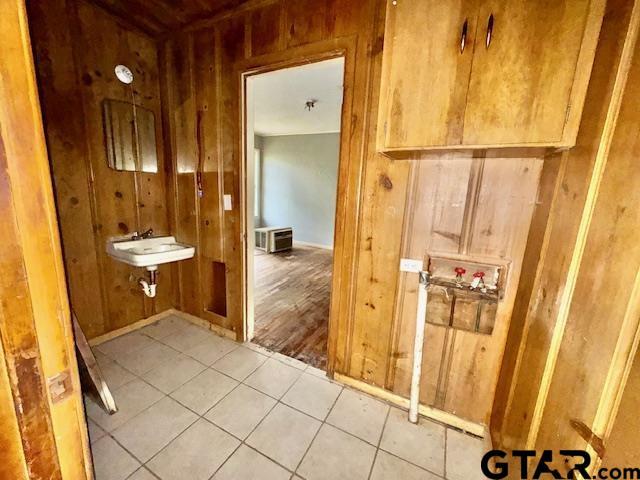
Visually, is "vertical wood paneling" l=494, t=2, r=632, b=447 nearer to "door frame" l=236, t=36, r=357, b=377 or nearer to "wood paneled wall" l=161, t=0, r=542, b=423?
"wood paneled wall" l=161, t=0, r=542, b=423

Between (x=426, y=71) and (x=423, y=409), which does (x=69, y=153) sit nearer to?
(x=426, y=71)

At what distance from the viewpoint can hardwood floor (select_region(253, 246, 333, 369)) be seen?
232 cm

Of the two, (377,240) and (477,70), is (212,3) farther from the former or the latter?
(377,240)

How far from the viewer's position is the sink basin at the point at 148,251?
1.92 metres

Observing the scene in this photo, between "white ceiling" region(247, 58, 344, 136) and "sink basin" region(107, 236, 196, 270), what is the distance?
1.33 m

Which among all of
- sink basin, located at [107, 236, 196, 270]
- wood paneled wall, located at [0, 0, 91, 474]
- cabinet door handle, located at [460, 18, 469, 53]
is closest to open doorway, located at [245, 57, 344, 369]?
sink basin, located at [107, 236, 196, 270]

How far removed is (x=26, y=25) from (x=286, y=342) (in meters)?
2.33

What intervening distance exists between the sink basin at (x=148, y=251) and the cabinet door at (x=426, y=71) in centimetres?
186

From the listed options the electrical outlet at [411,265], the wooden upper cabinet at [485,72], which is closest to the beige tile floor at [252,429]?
the electrical outlet at [411,265]

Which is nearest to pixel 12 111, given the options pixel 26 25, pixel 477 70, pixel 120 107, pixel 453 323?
pixel 26 25

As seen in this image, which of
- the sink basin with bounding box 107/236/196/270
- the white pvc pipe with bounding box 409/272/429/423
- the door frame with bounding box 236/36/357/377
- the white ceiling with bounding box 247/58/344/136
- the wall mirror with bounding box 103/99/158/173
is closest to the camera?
the white pvc pipe with bounding box 409/272/429/423

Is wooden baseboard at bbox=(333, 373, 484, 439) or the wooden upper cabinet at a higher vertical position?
the wooden upper cabinet

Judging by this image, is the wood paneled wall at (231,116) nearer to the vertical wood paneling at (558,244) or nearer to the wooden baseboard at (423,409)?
the wooden baseboard at (423,409)

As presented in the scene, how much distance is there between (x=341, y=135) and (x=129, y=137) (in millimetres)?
1856
